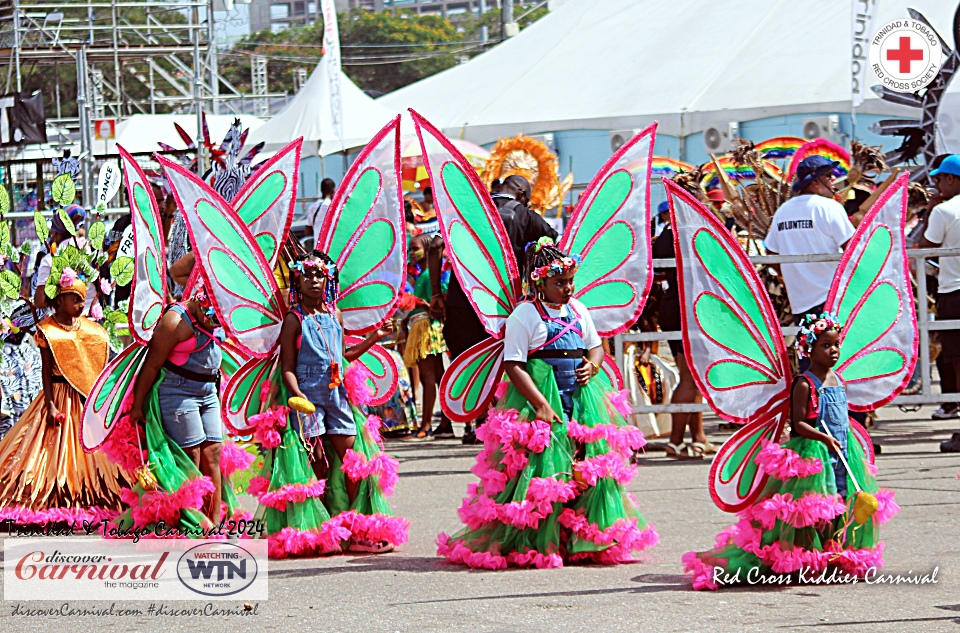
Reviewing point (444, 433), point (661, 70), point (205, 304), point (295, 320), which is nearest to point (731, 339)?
point (295, 320)

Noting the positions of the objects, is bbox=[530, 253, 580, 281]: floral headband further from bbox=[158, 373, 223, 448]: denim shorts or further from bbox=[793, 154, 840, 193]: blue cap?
bbox=[793, 154, 840, 193]: blue cap

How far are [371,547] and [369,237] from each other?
1.64 meters

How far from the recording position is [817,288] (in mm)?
9516

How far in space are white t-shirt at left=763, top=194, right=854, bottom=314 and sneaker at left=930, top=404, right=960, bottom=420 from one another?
2.66 m

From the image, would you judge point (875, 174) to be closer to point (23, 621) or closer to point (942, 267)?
point (942, 267)

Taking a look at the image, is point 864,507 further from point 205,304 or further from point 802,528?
point 205,304

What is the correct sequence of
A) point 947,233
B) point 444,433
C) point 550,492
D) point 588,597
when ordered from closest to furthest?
1. point 588,597
2. point 550,492
3. point 947,233
4. point 444,433

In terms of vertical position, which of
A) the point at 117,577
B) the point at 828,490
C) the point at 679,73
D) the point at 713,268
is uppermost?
the point at 679,73

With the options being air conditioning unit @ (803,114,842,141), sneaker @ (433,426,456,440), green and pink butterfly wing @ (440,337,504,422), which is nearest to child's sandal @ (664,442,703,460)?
sneaker @ (433,426,456,440)

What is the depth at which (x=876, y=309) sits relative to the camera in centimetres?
613

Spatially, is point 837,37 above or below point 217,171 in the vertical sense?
above

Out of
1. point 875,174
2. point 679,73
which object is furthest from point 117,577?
point 679,73

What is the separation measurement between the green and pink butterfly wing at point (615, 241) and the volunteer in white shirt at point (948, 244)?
369cm

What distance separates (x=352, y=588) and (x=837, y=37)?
13996mm
